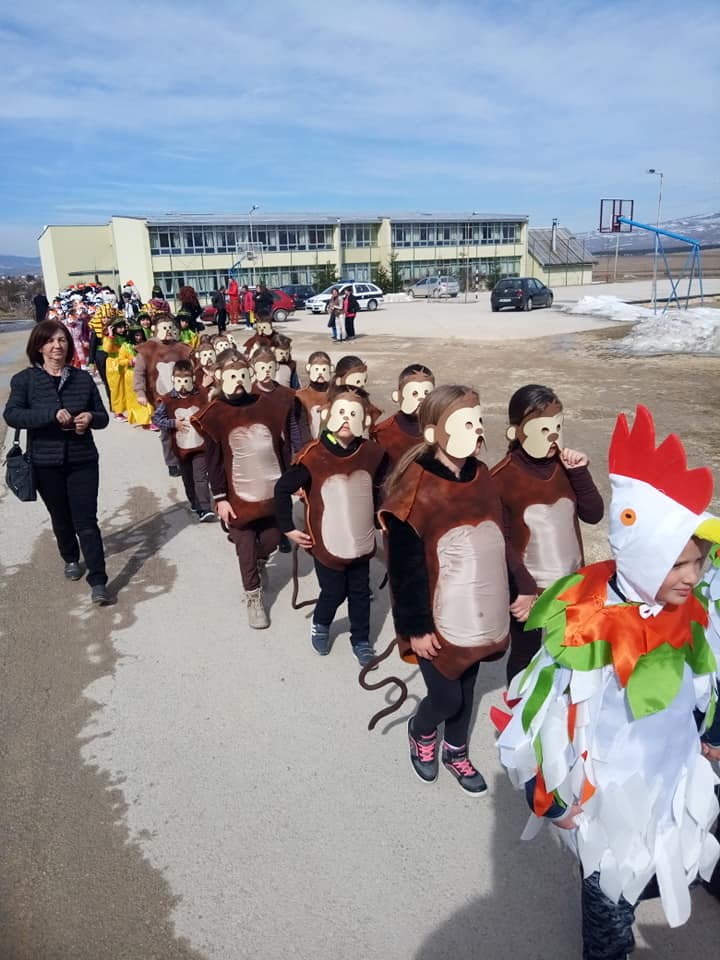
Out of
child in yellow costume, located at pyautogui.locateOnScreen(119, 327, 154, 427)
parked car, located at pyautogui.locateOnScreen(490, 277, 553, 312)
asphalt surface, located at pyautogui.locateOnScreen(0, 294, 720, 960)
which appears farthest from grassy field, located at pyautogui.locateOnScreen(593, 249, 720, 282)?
asphalt surface, located at pyautogui.locateOnScreen(0, 294, 720, 960)

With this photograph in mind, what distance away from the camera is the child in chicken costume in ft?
5.76

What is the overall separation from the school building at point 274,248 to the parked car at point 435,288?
3.93 ft

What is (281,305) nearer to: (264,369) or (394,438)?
(264,369)

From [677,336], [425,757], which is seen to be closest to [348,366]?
[425,757]

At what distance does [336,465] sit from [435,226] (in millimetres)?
50930

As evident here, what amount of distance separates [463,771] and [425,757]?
0.57 feet

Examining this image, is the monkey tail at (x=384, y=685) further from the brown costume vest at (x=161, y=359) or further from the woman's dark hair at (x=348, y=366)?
the brown costume vest at (x=161, y=359)

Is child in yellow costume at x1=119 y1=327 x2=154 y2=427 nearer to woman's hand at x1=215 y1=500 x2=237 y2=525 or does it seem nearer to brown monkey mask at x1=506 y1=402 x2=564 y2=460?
woman's hand at x1=215 y1=500 x2=237 y2=525

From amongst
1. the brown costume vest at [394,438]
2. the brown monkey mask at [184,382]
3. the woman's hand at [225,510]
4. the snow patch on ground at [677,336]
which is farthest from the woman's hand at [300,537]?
the snow patch on ground at [677,336]

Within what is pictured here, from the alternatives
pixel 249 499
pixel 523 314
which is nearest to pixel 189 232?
pixel 523 314

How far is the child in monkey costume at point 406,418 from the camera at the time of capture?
4.14 meters

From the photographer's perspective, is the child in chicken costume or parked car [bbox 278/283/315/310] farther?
parked car [bbox 278/283/315/310]

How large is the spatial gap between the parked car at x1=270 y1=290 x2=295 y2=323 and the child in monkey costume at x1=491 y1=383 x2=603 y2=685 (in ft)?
90.4

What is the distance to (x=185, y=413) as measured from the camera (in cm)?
605
